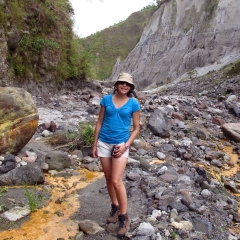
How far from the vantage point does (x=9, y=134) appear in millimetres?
4445

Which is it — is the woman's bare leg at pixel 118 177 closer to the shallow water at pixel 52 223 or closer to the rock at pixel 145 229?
the rock at pixel 145 229

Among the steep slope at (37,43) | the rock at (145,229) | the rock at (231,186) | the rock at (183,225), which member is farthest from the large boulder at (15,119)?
the steep slope at (37,43)

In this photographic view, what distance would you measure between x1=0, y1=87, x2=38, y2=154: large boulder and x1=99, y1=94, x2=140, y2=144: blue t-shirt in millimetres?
2137

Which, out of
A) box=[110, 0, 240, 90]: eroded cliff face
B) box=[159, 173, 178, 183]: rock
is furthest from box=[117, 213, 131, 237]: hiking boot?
box=[110, 0, 240, 90]: eroded cliff face

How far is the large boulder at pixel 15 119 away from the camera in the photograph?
441 centimetres

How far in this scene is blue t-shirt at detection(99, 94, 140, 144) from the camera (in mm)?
2838

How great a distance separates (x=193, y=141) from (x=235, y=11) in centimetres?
1926

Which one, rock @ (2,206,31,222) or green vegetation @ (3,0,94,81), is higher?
green vegetation @ (3,0,94,81)

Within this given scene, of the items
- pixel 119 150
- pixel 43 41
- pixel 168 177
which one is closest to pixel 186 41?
pixel 43 41

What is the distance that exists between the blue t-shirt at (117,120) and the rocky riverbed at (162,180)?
2.92ft

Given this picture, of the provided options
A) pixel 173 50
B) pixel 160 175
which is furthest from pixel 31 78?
pixel 173 50

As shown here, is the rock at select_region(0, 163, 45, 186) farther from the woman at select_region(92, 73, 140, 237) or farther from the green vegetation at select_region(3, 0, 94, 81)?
the green vegetation at select_region(3, 0, 94, 81)

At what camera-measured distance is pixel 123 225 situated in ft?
9.44

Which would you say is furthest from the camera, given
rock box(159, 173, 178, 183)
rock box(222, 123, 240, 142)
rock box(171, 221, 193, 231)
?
rock box(222, 123, 240, 142)
